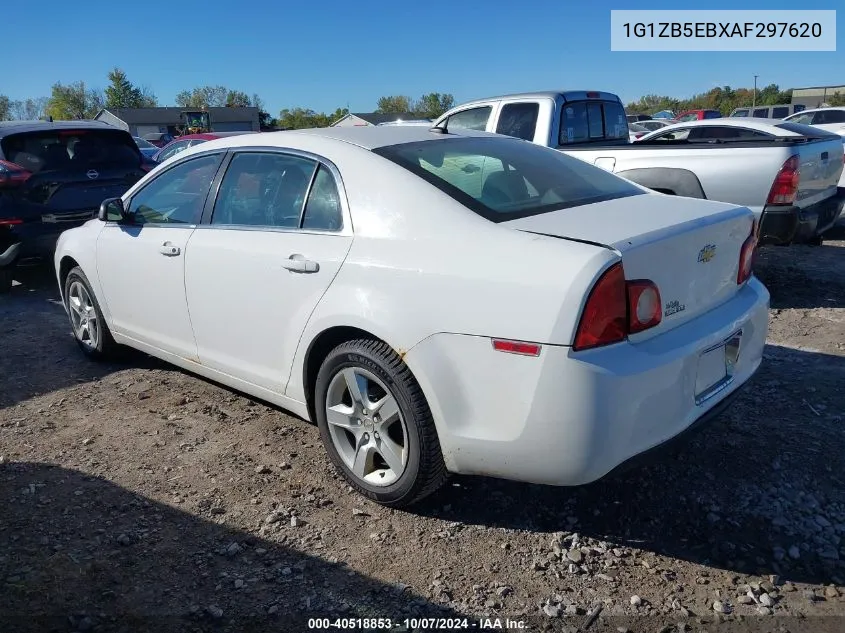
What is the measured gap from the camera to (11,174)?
688 cm

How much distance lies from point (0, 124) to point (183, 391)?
17.2 feet

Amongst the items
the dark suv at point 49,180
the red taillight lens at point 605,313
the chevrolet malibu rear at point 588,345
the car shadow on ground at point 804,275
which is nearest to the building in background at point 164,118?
the dark suv at point 49,180

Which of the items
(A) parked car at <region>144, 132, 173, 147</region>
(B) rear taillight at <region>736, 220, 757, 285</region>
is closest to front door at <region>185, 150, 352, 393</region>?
(B) rear taillight at <region>736, 220, 757, 285</region>

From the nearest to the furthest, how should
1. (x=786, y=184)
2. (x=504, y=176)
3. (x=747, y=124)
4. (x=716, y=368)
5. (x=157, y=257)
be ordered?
(x=716, y=368) → (x=504, y=176) → (x=157, y=257) → (x=786, y=184) → (x=747, y=124)

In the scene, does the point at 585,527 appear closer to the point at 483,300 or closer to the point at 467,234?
the point at 483,300

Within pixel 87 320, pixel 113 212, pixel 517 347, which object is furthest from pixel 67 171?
pixel 517 347

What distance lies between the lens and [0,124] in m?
7.75

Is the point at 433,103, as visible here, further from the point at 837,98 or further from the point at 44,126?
the point at 44,126

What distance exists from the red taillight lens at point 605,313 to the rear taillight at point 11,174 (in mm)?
6602

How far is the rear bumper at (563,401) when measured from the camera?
2.34 meters

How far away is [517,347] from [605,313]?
321 millimetres

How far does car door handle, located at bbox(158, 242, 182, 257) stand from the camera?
390cm

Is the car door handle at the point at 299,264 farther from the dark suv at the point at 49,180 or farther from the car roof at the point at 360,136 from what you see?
the dark suv at the point at 49,180

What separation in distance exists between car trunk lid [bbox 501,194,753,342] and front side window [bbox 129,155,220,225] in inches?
80.9
